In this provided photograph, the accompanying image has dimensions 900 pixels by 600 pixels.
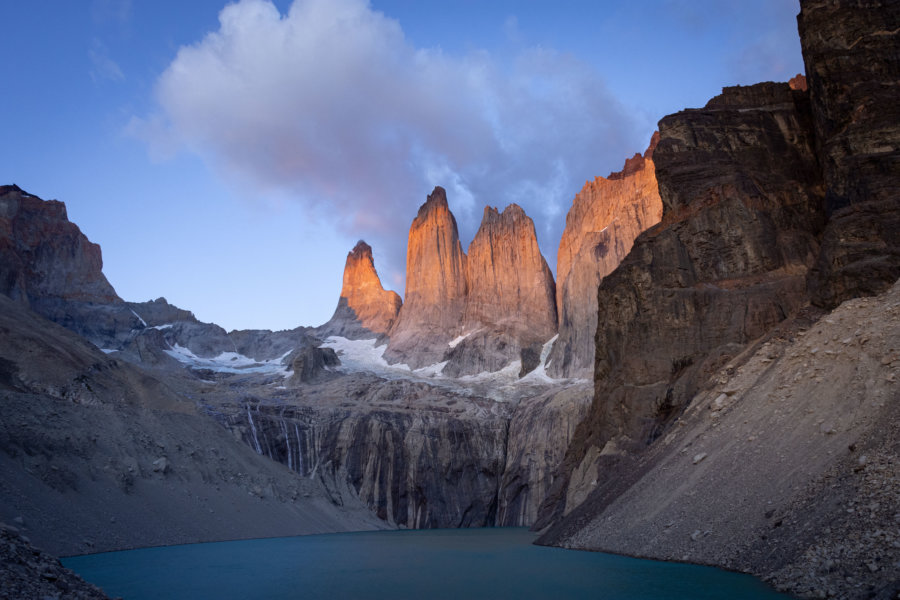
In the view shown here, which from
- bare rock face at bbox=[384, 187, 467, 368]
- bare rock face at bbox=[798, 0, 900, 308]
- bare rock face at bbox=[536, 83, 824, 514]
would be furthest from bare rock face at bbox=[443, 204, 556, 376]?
bare rock face at bbox=[798, 0, 900, 308]

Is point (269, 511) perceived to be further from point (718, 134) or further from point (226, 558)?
point (718, 134)

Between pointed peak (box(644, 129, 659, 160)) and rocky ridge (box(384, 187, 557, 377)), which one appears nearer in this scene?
pointed peak (box(644, 129, 659, 160))

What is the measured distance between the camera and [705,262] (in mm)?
34219

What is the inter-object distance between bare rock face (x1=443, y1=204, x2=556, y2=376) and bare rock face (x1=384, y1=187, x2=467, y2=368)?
2480 mm

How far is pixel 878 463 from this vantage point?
1431 cm

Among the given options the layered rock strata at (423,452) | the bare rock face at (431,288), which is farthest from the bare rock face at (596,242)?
the bare rock face at (431,288)

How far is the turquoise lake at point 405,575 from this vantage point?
1487cm

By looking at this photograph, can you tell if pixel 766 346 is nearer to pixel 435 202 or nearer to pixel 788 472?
pixel 788 472

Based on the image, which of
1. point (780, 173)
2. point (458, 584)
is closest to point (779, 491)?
point (458, 584)

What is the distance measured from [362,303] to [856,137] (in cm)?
9598

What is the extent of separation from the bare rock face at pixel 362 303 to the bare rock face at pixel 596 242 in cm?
3913

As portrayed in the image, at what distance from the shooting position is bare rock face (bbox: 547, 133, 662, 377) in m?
75.8

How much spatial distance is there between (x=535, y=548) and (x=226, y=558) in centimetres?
1261

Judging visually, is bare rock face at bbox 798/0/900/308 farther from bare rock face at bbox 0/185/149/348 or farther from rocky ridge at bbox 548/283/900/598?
bare rock face at bbox 0/185/149/348
